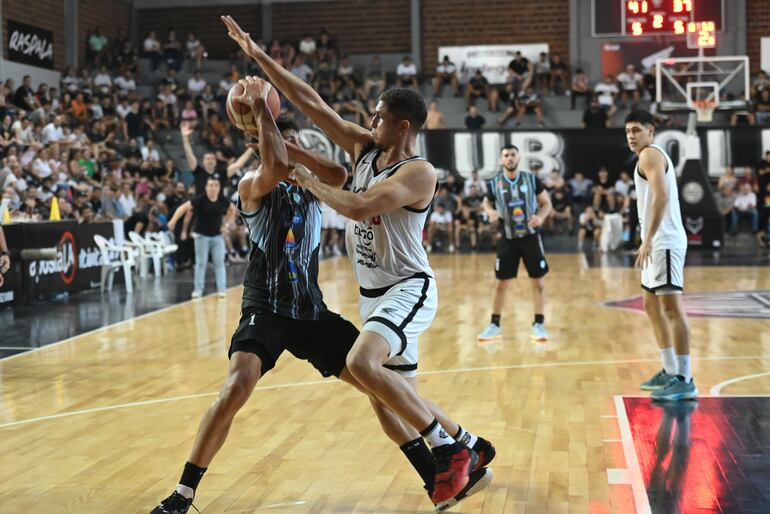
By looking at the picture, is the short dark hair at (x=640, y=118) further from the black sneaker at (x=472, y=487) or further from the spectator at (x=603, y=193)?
the spectator at (x=603, y=193)

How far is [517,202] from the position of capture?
9.70 metres

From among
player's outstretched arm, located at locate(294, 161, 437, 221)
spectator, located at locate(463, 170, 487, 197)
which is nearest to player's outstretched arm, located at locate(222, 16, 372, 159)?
player's outstretched arm, located at locate(294, 161, 437, 221)

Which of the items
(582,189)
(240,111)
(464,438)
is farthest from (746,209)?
(240,111)

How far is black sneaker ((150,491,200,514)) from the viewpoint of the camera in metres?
4.23

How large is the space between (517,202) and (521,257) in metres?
0.55

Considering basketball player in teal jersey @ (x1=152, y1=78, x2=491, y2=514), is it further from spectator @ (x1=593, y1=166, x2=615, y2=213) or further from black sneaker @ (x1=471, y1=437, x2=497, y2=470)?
spectator @ (x1=593, y1=166, x2=615, y2=213)

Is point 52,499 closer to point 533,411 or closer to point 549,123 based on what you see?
point 533,411

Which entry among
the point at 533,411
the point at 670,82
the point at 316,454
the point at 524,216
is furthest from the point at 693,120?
the point at 316,454

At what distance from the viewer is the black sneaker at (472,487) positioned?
14.3 feet

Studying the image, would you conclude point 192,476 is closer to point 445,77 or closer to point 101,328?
point 101,328

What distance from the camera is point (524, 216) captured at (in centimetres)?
966

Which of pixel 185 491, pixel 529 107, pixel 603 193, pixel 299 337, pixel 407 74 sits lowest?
pixel 185 491

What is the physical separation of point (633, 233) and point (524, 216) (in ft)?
42.2

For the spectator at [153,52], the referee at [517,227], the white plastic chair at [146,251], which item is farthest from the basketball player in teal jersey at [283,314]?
the spectator at [153,52]
